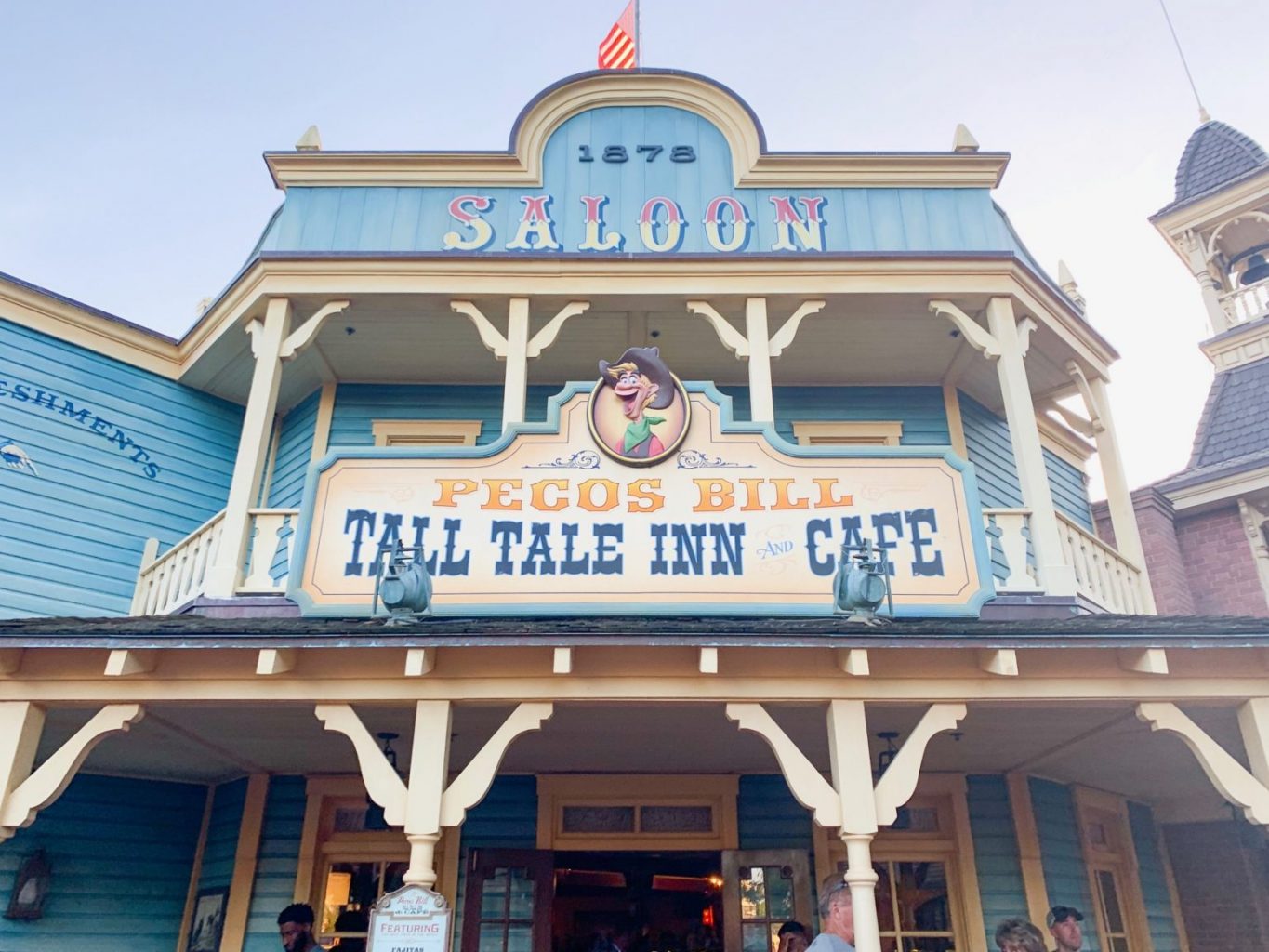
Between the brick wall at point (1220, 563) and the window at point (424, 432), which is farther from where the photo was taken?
the brick wall at point (1220, 563)

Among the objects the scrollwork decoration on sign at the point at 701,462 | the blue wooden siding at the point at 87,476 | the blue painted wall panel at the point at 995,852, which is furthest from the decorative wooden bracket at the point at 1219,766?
the blue wooden siding at the point at 87,476

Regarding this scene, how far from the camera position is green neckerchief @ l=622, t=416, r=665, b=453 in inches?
283

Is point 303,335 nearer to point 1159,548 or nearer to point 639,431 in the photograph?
point 639,431

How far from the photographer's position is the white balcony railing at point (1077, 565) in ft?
24.7

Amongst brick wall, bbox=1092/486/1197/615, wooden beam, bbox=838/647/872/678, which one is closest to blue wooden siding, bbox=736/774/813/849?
wooden beam, bbox=838/647/872/678

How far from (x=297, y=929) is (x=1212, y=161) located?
18099 mm

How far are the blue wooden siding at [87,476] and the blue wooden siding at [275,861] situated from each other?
8.14ft

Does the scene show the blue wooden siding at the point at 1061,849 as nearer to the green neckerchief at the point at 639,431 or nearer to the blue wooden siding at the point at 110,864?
the green neckerchief at the point at 639,431

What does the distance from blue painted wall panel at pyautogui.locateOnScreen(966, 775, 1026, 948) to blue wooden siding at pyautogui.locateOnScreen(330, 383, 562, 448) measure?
549 cm

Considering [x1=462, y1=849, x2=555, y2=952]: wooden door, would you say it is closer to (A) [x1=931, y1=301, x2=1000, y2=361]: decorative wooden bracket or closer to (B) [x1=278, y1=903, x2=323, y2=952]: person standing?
(B) [x1=278, y1=903, x2=323, y2=952]: person standing

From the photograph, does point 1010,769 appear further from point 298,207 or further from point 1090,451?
point 298,207

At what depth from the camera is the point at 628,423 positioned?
726cm

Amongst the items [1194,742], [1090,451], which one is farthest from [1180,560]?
[1194,742]

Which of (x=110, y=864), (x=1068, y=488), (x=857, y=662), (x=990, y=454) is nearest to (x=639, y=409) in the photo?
(x=857, y=662)
